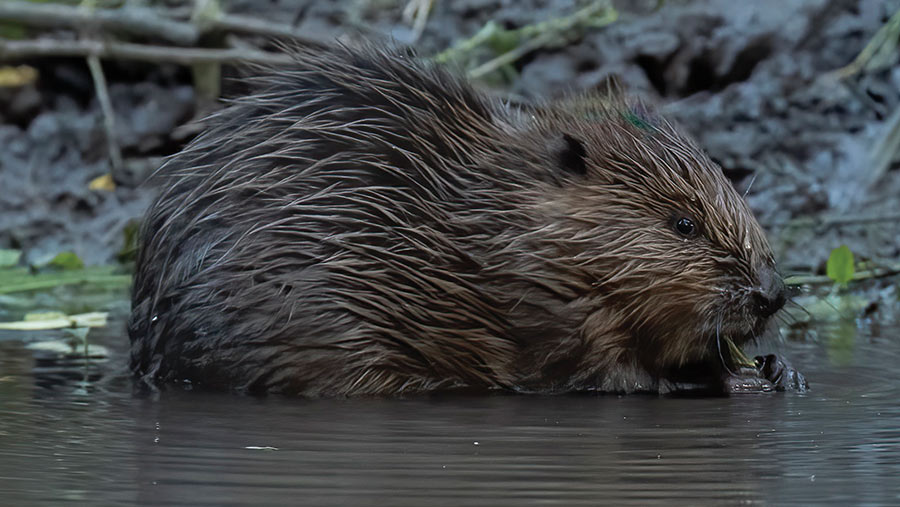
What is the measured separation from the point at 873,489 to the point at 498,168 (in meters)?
1.84

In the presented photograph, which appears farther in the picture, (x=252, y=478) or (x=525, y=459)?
(x=525, y=459)

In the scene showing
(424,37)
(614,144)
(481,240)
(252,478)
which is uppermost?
(424,37)

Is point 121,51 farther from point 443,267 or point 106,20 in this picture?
point 443,267

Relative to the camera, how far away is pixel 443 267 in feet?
13.5

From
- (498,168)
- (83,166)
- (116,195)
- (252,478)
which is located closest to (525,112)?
(498,168)

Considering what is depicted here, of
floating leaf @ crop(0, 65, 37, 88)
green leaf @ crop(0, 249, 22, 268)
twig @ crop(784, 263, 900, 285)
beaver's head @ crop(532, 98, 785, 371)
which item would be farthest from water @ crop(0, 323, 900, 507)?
floating leaf @ crop(0, 65, 37, 88)

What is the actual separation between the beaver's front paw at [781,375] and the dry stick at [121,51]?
171 inches

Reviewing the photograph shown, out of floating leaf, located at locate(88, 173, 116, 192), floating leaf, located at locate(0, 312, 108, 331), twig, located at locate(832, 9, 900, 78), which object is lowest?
→ floating leaf, located at locate(0, 312, 108, 331)

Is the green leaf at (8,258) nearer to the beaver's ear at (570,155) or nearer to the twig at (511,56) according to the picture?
the twig at (511,56)

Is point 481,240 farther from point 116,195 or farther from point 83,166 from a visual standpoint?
point 83,166

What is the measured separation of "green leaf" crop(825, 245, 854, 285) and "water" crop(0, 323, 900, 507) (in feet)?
4.64

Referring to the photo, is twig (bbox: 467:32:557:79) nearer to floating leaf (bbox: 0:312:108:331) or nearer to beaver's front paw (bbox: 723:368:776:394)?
floating leaf (bbox: 0:312:108:331)

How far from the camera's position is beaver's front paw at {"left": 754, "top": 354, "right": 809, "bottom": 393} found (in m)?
4.10

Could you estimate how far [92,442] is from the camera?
3.19 meters
